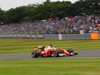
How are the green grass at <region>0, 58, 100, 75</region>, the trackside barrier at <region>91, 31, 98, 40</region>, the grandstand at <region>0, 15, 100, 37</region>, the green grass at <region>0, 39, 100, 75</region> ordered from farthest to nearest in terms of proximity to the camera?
the grandstand at <region>0, 15, 100, 37</region> < the trackside barrier at <region>91, 31, 98, 40</region> < the green grass at <region>0, 39, 100, 75</region> < the green grass at <region>0, 58, 100, 75</region>

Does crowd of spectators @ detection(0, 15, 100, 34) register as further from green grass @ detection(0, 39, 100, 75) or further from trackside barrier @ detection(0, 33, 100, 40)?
green grass @ detection(0, 39, 100, 75)

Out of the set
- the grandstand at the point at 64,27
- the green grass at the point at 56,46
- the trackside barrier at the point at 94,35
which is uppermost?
the grandstand at the point at 64,27

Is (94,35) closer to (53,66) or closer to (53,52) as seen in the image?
(53,52)

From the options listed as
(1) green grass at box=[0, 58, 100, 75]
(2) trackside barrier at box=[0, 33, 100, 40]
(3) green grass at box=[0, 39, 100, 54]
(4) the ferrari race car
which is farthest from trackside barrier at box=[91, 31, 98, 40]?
(1) green grass at box=[0, 58, 100, 75]

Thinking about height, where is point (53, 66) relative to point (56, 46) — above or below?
above

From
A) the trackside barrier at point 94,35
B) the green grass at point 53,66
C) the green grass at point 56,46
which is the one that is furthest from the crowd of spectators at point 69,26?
Result: the green grass at point 53,66

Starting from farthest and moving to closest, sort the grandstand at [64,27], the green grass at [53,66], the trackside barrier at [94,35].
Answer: the grandstand at [64,27] < the trackside barrier at [94,35] < the green grass at [53,66]

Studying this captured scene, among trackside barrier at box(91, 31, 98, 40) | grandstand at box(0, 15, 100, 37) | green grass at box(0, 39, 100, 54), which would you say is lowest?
green grass at box(0, 39, 100, 54)

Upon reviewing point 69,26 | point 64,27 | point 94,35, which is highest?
point 69,26

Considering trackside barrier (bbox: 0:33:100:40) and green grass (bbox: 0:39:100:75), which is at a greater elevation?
green grass (bbox: 0:39:100:75)

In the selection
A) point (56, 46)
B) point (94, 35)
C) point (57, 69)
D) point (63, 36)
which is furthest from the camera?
point (63, 36)

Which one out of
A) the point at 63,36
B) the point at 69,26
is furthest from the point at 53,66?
the point at 63,36

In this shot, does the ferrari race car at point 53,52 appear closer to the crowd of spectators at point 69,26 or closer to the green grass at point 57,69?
the green grass at point 57,69

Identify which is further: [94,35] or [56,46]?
[94,35]
